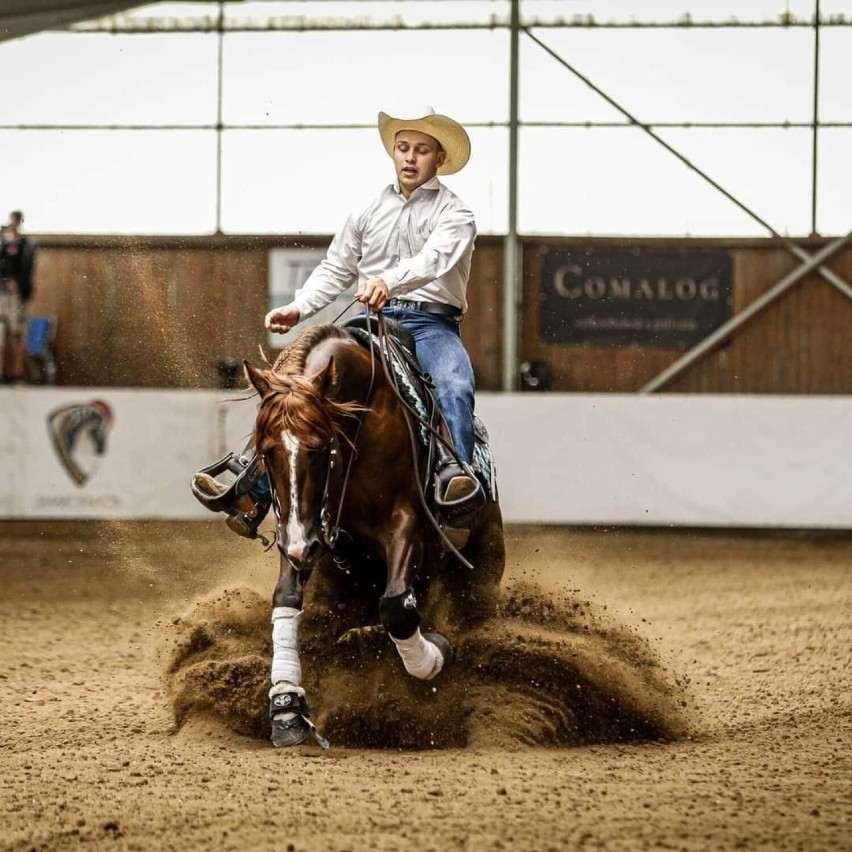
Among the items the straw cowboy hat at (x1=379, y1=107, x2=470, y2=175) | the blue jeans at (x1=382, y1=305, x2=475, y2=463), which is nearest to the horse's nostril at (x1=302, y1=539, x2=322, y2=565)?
the blue jeans at (x1=382, y1=305, x2=475, y2=463)

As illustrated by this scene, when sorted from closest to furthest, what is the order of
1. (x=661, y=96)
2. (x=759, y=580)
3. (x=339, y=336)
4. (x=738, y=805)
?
(x=738, y=805) < (x=339, y=336) < (x=759, y=580) < (x=661, y=96)

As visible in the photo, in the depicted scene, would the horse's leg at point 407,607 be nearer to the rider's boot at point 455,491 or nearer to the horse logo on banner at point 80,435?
the rider's boot at point 455,491

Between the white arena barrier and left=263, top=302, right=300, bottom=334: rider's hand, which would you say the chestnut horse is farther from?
the white arena barrier

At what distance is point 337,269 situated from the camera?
591 centimetres

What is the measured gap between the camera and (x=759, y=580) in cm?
1043

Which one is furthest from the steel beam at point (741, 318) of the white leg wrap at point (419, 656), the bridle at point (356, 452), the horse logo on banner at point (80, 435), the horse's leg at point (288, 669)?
the horse's leg at point (288, 669)

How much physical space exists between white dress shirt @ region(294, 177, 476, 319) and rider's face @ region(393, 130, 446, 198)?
0.04 m

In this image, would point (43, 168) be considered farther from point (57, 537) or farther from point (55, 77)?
point (57, 537)

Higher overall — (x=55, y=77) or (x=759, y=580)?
(x=55, y=77)

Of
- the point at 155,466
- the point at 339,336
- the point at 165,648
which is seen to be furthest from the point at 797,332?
the point at 339,336

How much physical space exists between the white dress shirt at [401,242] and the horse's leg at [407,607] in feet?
3.24

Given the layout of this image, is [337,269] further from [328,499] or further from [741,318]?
[741,318]

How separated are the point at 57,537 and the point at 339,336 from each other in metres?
8.90

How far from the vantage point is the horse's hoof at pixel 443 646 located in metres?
5.29
